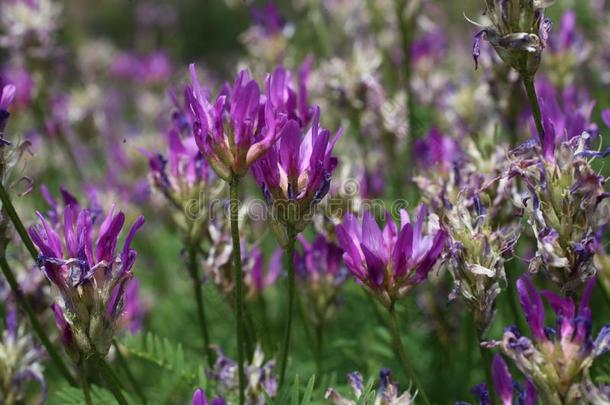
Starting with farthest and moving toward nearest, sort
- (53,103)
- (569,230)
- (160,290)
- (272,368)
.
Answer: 1. (53,103)
2. (160,290)
3. (272,368)
4. (569,230)

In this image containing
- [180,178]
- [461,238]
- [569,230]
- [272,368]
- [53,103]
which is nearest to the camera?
[569,230]

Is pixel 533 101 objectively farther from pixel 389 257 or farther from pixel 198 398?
pixel 198 398

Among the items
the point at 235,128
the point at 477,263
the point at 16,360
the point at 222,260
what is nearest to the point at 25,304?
the point at 16,360

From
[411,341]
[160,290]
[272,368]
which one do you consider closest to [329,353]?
[411,341]

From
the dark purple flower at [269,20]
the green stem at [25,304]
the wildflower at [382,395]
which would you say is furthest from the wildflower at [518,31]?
the dark purple flower at [269,20]

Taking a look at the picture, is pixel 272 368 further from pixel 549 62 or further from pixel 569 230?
pixel 549 62

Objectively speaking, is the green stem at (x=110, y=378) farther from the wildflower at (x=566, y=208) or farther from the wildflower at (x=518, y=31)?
the wildflower at (x=518, y=31)

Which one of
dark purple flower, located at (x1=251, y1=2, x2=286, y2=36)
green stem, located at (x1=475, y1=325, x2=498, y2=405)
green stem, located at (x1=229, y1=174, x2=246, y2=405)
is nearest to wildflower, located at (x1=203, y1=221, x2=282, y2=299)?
green stem, located at (x1=229, y1=174, x2=246, y2=405)
